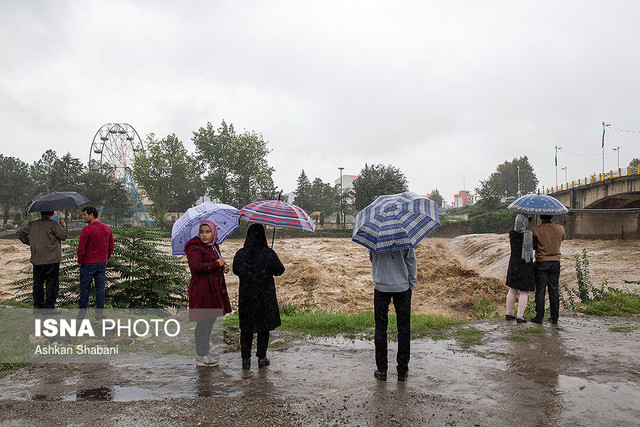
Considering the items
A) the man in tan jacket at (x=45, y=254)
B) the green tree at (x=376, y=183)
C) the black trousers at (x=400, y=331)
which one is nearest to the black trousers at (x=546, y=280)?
the black trousers at (x=400, y=331)

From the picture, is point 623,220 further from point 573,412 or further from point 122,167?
point 122,167

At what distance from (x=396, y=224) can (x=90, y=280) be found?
4.63m

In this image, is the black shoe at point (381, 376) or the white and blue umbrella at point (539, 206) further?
the white and blue umbrella at point (539, 206)

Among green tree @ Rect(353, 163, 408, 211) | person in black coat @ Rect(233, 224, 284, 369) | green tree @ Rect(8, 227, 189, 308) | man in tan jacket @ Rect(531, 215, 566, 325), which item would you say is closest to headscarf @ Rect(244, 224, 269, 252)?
person in black coat @ Rect(233, 224, 284, 369)

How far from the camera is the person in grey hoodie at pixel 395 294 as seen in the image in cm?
448

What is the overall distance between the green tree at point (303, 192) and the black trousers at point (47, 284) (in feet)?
212

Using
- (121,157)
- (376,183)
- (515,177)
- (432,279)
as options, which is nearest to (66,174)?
(121,157)

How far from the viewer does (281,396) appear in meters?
4.05

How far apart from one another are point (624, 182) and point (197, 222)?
3486 cm

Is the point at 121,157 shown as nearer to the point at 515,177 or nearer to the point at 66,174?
the point at 66,174

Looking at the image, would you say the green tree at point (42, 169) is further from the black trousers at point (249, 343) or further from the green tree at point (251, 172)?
the black trousers at point (249, 343)

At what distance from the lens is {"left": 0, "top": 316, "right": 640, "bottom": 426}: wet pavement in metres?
3.61

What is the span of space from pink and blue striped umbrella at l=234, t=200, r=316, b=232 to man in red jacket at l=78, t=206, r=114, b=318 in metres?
2.65

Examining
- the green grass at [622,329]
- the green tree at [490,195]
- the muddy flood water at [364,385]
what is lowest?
the green grass at [622,329]
